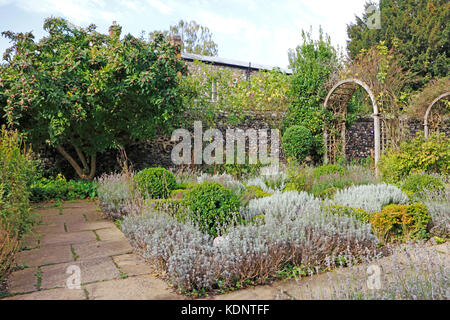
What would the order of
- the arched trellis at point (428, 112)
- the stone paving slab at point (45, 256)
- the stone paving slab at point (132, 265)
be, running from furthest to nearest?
the arched trellis at point (428, 112), the stone paving slab at point (45, 256), the stone paving slab at point (132, 265)

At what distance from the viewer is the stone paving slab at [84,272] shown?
262cm

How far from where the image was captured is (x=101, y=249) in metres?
3.46

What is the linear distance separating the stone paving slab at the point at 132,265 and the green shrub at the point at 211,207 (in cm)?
65

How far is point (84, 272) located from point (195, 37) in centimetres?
2708

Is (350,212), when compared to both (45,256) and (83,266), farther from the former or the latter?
(45,256)

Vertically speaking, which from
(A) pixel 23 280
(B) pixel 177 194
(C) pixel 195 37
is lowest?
(A) pixel 23 280

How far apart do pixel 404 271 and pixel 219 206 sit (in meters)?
1.80

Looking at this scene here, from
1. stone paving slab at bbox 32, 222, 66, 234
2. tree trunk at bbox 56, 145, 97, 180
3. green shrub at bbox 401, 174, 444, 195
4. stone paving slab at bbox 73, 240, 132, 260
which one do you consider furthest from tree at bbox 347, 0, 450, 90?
stone paving slab at bbox 32, 222, 66, 234

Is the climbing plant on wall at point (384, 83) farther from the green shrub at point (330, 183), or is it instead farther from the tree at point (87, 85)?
the tree at point (87, 85)

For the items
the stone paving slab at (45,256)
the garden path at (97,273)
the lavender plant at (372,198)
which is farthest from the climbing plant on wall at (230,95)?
the stone paving slab at (45,256)

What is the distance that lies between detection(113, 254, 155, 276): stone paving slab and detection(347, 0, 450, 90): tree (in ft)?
52.4

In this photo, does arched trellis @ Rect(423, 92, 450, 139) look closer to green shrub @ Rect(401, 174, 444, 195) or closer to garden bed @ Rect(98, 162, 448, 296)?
green shrub @ Rect(401, 174, 444, 195)

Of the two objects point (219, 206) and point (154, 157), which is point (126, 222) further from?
point (154, 157)

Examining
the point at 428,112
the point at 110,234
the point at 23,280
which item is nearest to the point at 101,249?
the point at 110,234
